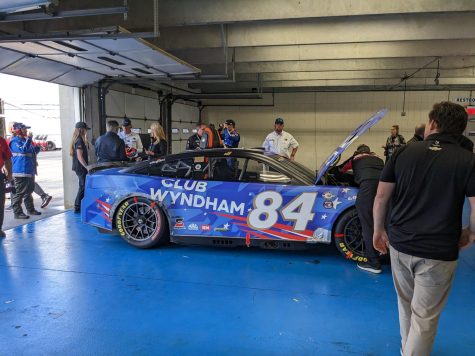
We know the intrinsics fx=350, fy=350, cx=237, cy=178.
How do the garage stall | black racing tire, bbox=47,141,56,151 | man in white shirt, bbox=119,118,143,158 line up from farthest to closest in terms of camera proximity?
black racing tire, bbox=47,141,56,151, man in white shirt, bbox=119,118,143,158, the garage stall

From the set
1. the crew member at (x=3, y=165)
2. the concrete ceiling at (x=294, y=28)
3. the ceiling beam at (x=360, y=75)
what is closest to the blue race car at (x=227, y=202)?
the crew member at (x=3, y=165)

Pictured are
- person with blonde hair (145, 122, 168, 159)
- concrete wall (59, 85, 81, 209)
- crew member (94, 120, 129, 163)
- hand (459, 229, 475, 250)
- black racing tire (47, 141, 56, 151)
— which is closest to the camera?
hand (459, 229, 475, 250)

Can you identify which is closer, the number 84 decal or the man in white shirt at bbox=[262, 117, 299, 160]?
the number 84 decal

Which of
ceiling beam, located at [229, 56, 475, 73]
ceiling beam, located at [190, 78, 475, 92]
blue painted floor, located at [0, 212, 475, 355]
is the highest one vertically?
ceiling beam, located at [190, 78, 475, 92]

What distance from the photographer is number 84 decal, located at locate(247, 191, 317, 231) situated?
156 inches

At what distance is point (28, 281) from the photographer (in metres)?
3.57

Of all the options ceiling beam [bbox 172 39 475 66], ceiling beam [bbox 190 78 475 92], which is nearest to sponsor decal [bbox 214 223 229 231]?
ceiling beam [bbox 172 39 475 66]

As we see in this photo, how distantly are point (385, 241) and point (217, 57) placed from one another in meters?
6.48

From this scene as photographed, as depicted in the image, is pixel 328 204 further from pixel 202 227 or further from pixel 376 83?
pixel 376 83

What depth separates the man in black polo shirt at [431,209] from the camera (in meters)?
1.83

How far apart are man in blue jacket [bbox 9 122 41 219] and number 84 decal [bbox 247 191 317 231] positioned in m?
4.38

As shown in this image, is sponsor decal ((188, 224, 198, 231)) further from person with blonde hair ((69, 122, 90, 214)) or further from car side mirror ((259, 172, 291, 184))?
person with blonde hair ((69, 122, 90, 214))

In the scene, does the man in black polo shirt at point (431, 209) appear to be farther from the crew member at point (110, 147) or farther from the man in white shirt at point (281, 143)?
the man in white shirt at point (281, 143)

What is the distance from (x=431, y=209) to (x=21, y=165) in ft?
21.2
